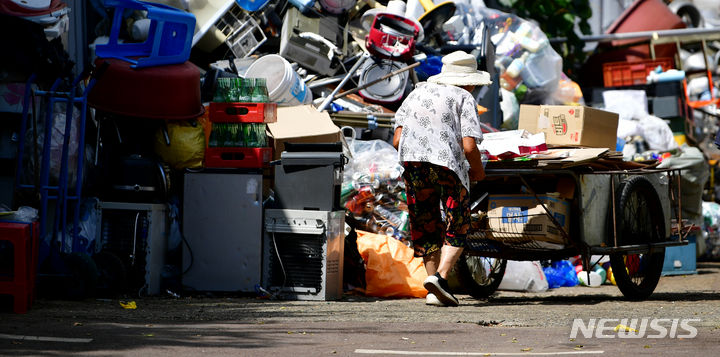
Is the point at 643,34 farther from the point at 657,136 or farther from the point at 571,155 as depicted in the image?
the point at 571,155

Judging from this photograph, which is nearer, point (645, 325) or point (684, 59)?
point (645, 325)

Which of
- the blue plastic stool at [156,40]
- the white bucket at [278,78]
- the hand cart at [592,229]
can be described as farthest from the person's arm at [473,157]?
the white bucket at [278,78]

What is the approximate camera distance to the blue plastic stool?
7.98 metres

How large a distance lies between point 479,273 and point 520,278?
1.09 m

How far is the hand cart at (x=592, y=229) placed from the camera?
23.0ft

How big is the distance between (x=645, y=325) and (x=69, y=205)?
4222 millimetres

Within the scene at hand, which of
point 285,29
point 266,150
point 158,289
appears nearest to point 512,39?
point 285,29

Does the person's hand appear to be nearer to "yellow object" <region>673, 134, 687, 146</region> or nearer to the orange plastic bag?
the orange plastic bag

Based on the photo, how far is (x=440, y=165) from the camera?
6734 mm

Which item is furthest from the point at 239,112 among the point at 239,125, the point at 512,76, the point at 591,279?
the point at 512,76

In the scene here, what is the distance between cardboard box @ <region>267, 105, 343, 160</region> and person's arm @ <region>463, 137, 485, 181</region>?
201cm

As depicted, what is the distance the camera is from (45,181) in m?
7.04

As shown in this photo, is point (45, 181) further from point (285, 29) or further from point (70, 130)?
point (285, 29)

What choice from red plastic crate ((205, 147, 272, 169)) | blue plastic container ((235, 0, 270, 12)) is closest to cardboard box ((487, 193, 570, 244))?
red plastic crate ((205, 147, 272, 169))
